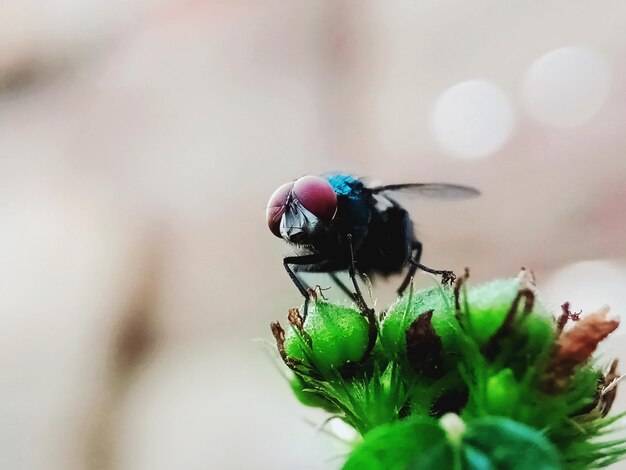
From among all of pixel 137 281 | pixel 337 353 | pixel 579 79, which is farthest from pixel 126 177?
pixel 337 353

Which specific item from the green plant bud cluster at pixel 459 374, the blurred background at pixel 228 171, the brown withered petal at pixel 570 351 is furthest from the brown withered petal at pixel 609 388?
the blurred background at pixel 228 171

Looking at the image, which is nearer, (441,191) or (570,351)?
(570,351)

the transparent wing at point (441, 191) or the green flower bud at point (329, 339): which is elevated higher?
the transparent wing at point (441, 191)

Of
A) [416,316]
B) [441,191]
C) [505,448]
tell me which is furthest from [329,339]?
[441,191]

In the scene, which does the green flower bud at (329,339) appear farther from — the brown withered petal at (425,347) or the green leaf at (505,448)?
the green leaf at (505,448)

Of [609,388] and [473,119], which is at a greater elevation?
[473,119]

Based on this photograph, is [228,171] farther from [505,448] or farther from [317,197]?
[505,448]

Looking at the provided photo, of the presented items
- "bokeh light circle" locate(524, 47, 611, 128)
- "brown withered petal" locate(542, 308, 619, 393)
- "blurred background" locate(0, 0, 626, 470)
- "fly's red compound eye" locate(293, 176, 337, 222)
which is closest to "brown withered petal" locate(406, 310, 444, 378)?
"brown withered petal" locate(542, 308, 619, 393)
